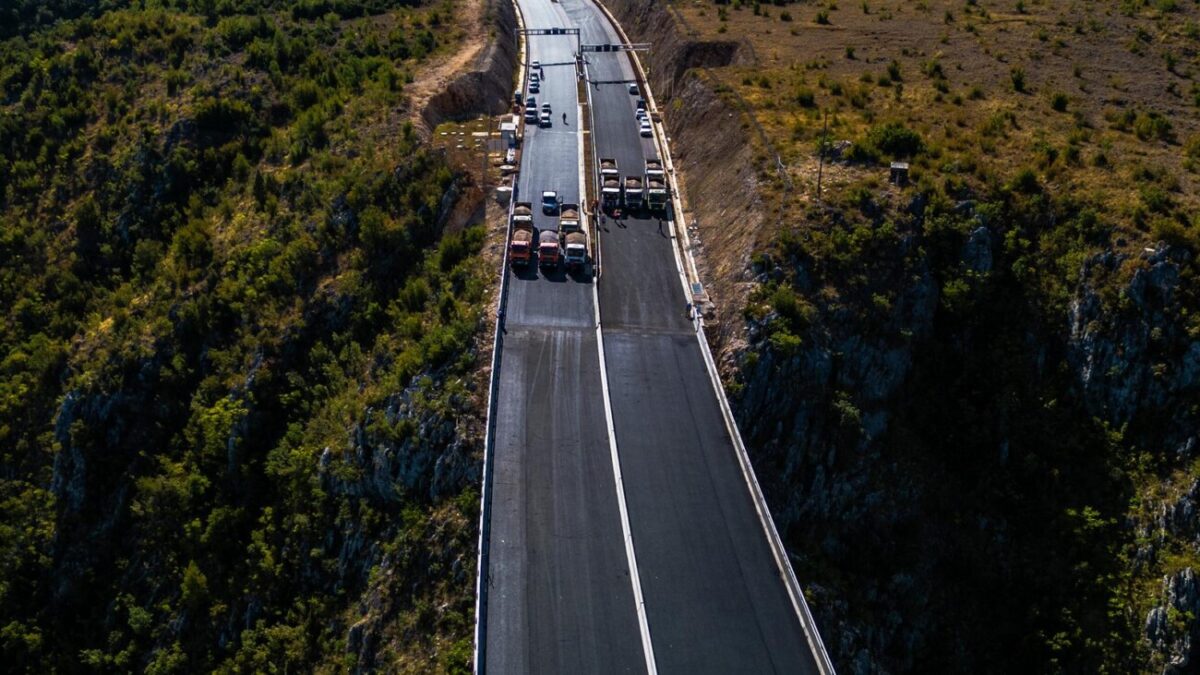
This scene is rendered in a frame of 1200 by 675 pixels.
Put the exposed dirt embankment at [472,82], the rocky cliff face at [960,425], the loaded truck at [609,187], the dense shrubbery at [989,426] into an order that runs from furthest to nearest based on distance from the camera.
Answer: the exposed dirt embankment at [472,82] < the loaded truck at [609,187] < the dense shrubbery at [989,426] < the rocky cliff face at [960,425]

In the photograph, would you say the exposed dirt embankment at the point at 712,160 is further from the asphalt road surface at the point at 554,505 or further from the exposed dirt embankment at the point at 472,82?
the exposed dirt embankment at the point at 472,82

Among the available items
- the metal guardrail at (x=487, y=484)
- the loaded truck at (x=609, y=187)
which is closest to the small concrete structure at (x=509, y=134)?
the loaded truck at (x=609, y=187)

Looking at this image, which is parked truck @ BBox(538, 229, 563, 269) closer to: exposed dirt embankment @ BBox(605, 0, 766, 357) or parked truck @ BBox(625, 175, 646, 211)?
parked truck @ BBox(625, 175, 646, 211)

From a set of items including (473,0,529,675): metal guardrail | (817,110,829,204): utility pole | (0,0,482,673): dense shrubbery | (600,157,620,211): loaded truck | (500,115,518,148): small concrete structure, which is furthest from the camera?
(500,115,518,148): small concrete structure

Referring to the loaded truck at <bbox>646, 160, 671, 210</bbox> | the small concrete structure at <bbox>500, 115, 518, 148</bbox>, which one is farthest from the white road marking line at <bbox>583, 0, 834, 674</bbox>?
the small concrete structure at <bbox>500, 115, 518, 148</bbox>

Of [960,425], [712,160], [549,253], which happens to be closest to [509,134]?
[712,160]

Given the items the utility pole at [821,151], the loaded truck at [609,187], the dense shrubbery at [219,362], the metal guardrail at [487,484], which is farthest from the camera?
the loaded truck at [609,187]
